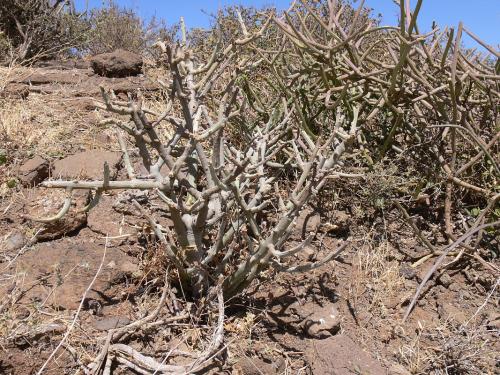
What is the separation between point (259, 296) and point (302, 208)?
2.03 ft

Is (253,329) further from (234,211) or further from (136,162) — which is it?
(136,162)

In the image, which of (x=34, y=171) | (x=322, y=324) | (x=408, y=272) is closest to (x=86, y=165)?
(x=34, y=171)

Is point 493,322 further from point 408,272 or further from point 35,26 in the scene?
point 35,26

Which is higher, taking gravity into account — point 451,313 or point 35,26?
point 35,26

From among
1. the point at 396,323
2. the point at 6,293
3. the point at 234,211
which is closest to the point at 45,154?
the point at 6,293

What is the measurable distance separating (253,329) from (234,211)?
0.52 metres

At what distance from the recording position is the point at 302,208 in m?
2.84

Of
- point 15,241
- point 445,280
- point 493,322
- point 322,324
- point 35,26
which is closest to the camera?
point 322,324

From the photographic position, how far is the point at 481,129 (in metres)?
2.96

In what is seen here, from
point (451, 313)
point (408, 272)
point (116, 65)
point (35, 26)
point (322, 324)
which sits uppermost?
point (35, 26)

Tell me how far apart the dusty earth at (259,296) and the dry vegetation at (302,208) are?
11mm

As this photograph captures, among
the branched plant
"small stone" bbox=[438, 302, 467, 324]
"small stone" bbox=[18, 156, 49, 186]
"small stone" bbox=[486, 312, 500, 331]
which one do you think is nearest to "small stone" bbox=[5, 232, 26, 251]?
"small stone" bbox=[18, 156, 49, 186]

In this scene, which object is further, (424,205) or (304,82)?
(304,82)

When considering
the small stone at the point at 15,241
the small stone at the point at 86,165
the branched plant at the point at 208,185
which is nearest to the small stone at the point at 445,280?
the branched plant at the point at 208,185
